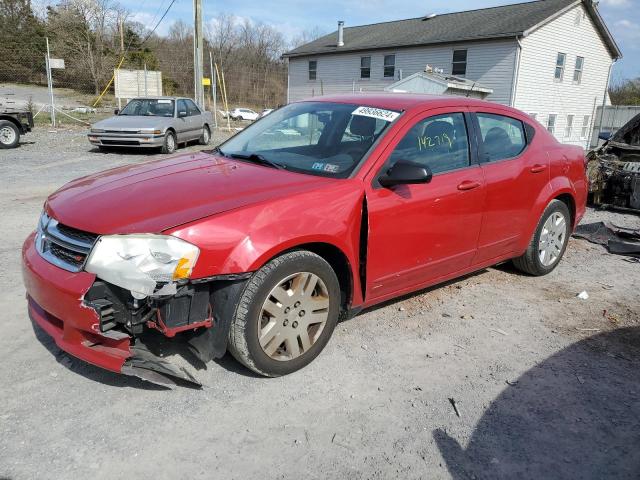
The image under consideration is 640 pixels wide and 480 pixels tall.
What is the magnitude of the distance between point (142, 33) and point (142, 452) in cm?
4723

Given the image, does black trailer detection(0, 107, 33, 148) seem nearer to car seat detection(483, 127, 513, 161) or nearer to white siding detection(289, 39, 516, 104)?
car seat detection(483, 127, 513, 161)

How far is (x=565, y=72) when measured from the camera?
28172 mm

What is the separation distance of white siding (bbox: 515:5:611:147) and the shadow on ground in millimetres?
24183

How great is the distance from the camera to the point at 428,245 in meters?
3.86

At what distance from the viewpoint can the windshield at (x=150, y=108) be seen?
14680mm

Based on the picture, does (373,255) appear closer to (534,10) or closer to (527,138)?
(527,138)

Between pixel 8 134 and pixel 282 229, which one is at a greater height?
pixel 282 229

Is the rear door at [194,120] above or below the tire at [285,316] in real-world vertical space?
above

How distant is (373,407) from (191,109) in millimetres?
14412

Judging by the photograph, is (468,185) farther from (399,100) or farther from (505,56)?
(505,56)

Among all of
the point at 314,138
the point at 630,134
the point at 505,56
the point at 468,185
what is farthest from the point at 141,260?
the point at 505,56

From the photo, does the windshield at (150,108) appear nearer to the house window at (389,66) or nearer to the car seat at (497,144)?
the car seat at (497,144)

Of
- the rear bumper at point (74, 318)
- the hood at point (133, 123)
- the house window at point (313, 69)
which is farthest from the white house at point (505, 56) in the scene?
the rear bumper at point (74, 318)

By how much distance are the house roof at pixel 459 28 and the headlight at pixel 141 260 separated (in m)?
25.0
